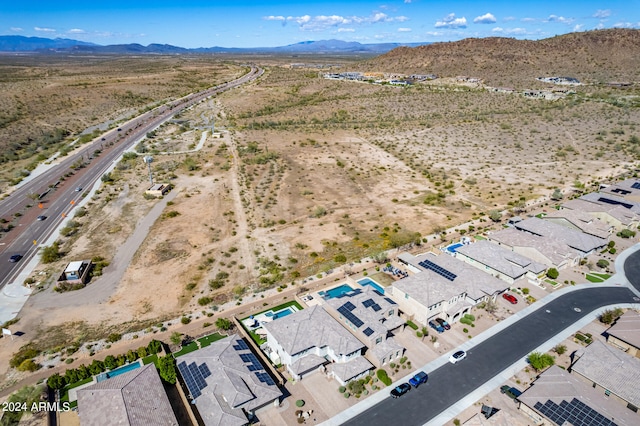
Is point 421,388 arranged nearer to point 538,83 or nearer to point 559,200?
point 559,200

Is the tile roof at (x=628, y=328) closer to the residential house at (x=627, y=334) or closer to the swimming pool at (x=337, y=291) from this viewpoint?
the residential house at (x=627, y=334)

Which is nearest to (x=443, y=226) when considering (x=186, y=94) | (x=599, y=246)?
(x=599, y=246)

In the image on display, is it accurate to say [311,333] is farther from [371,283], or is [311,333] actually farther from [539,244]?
[539,244]

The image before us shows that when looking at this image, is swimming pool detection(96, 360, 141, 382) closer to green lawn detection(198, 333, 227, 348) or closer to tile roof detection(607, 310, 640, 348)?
green lawn detection(198, 333, 227, 348)

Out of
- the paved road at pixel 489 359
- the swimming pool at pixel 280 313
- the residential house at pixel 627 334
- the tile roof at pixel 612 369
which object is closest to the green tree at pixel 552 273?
the paved road at pixel 489 359

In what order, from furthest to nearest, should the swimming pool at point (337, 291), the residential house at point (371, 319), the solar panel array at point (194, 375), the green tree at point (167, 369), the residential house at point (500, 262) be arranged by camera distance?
the residential house at point (500, 262) < the swimming pool at point (337, 291) < the residential house at point (371, 319) < the green tree at point (167, 369) < the solar panel array at point (194, 375)

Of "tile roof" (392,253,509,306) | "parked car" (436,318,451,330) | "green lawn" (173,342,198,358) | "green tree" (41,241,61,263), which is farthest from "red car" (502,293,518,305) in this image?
"green tree" (41,241,61,263)

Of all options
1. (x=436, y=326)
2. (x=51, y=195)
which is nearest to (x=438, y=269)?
(x=436, y=326)
